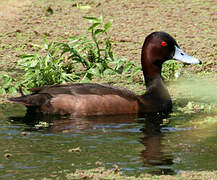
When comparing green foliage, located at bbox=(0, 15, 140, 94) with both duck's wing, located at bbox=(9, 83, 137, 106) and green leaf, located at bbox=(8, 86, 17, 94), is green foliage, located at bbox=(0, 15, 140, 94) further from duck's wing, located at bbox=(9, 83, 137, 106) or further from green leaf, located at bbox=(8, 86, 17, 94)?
duck's wing, located at bbox=(9, 83, 137, 106)

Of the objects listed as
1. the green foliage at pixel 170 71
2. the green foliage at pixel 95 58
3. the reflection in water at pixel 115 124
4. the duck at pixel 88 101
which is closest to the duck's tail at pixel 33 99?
the duck at pixel 88 101

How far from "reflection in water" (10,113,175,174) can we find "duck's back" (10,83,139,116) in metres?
0.13

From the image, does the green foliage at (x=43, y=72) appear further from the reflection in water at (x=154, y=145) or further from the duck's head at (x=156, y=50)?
the reflection in water at (x=154, y=145)

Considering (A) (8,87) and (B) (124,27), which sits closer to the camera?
(A) (8,87)

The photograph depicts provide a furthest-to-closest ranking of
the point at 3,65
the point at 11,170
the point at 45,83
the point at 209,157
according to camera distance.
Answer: the point at 3,65
the point at 45,83
the point at 209,157
the point at 11,170

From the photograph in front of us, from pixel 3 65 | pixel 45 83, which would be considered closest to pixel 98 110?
pixel 45 83

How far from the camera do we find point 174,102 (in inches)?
400

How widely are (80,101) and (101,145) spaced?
178cm

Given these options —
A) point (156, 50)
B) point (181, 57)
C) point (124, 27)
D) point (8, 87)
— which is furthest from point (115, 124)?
point (124, 27)

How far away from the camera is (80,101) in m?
9.22

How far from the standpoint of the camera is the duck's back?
30.2 feet

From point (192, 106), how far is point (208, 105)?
0.25 metres

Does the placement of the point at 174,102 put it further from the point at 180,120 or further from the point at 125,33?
the point at 125,33

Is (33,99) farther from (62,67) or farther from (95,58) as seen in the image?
(95,58)
